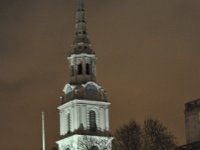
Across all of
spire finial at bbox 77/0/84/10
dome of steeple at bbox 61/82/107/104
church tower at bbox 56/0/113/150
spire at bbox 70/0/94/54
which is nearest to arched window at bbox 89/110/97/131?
church tower at bbox 56/0/113/150

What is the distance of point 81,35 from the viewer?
571 feet

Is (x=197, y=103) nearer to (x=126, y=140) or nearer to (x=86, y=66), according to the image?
(x=126, y=140)

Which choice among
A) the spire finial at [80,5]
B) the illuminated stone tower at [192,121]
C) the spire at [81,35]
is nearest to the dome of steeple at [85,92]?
the spire at [81,35]

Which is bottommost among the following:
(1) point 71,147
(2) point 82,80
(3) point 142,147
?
(3) point 142,147

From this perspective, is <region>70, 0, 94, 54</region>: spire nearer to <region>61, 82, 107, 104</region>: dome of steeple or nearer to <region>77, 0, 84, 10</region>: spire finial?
<region>77, 0, 84, 10</region>: spire finial

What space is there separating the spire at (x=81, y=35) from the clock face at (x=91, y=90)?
6605 mm

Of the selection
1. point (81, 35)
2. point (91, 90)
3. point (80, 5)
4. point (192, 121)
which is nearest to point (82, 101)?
point (91, 90)

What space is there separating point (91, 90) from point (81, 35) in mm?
11136

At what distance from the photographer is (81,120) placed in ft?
548

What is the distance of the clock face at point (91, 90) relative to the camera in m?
170

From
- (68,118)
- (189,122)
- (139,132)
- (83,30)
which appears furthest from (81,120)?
(189,122)

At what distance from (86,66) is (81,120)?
1097 centimetres

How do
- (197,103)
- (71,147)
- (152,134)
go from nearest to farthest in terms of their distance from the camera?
1. (197,103)
2. (152,134)
3. (71,147)

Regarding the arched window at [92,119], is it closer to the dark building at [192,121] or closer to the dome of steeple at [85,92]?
the dome of steeple at [85,92]
